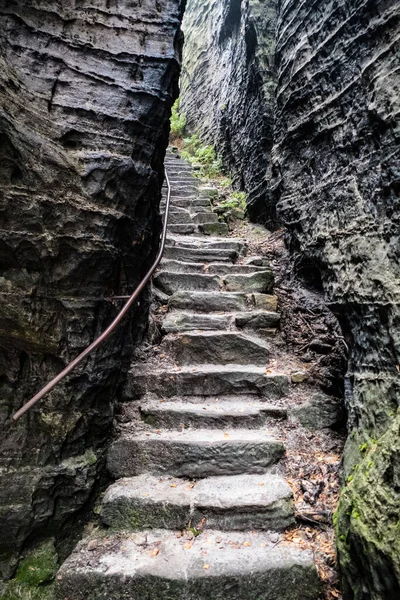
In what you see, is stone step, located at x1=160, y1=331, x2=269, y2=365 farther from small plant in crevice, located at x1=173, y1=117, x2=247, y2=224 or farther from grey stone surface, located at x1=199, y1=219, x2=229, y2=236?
small plant in crevice, located at x1=173, y1=117, x2=247, y2=224

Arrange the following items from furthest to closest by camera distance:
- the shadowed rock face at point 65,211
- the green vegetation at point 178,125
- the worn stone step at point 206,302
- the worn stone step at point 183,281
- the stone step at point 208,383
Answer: the green vegetation at point 178,125
the worn stone step at point 183,281
the worn stone step at point 206,302
the stone step at point 208,383
the shadowed rock face at point 65,211

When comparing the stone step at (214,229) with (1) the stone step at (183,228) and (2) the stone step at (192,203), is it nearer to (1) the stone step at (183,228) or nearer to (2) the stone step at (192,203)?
(1) the stone step at (183,228)

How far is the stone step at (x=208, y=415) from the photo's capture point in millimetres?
3383

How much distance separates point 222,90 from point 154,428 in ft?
34.2

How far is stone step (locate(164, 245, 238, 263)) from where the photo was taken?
5.70 meters

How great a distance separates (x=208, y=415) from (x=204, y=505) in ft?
2.69

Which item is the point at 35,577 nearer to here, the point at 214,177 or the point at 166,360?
the point at 166,360

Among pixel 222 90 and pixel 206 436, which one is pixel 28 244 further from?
pixel 222 90

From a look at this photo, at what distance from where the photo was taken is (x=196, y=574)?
2318mm

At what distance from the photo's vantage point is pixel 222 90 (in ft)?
35.0

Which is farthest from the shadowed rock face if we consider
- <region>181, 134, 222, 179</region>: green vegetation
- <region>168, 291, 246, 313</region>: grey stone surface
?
<region>181, 134, 222, 179</region>: green vegetation

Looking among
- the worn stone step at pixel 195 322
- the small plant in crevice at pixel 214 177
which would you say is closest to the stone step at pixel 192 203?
A: the small plant in crevice at pixel 214 177

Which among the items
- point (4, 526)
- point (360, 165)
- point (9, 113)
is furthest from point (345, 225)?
point (4, 526)

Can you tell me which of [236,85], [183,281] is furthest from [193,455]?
[236,85]
